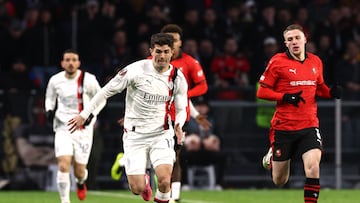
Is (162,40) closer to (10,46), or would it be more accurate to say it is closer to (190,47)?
(190,47)

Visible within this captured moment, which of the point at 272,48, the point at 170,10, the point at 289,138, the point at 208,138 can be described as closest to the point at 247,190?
the point at 208,138

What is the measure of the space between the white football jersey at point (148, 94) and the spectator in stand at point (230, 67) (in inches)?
357

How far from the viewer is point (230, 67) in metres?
22.8

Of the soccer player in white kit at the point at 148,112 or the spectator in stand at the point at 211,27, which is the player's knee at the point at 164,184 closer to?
the soccer player in white kit at the point at 148,112

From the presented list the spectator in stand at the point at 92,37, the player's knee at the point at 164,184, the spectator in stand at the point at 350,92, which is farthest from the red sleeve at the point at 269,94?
the spectator in stand at the point at 92,37

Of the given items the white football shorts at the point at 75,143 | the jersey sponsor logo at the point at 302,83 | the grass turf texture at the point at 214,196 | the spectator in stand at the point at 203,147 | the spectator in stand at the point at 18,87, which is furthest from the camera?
the spectator in stand at the point at 18,87

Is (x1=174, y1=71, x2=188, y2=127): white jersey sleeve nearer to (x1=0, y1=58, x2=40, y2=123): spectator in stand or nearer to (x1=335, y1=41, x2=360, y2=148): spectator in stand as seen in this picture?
(x1=0, y1=58, x2=40, y2=123): spectator in stand

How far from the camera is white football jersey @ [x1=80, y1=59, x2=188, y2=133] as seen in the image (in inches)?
520

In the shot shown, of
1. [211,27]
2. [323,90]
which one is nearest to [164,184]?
[323,90]

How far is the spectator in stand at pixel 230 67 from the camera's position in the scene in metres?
22.6

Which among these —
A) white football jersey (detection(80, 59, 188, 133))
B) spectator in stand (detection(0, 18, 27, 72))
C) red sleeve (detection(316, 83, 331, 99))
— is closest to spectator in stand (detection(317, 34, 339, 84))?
spectator in stand (detection(0, 18, 27, 72))

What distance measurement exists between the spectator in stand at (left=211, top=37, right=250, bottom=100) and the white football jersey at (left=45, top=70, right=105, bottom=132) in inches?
230

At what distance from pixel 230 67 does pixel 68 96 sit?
21.2ft

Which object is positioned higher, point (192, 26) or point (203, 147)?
point (192, 26)
